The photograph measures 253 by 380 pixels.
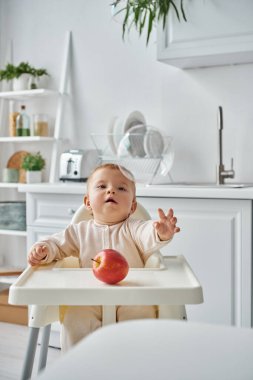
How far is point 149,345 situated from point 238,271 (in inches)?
74.4

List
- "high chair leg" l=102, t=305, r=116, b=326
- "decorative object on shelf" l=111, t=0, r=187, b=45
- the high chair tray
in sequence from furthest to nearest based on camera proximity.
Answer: "decorative object on shelf" l=111, t=0, r=187, b=45 → "high chair leg" l=102, t=305, r=116, b=326 → the high chair tray

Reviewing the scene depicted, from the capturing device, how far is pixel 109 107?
3.36 meters

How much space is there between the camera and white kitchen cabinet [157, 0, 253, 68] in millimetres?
2578

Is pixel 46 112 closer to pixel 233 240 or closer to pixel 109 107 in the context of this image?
pixel 109 107

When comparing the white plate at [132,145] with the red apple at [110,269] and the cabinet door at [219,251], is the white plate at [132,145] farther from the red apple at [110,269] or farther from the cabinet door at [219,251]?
the red apple at [110,269]

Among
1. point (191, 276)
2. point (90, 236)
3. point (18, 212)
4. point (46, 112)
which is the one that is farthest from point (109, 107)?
point (191, 276)

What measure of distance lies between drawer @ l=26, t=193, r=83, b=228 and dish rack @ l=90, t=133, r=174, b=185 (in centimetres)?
30

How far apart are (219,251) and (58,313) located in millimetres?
886

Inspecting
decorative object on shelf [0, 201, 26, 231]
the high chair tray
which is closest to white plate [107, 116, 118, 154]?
decorative object on shelf [0, 201, 26, 231]

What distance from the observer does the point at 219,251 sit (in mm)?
2434

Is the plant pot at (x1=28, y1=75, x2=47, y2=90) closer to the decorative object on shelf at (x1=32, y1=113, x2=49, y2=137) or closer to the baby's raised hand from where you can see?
the decorative object on shelf at (x1=32, y1=113, x2=49, y2=137)

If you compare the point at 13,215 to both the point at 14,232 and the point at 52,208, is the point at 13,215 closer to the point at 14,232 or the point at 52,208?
the point at 14,232

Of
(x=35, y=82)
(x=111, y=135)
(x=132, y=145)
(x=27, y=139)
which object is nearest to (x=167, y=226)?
(x=132, y=145)

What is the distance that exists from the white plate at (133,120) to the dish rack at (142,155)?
7 centimetres
